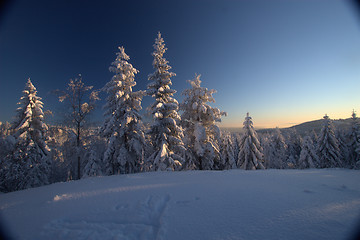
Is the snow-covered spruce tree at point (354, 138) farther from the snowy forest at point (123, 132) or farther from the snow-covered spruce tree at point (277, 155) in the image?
the snowy forest at point (123, 132)

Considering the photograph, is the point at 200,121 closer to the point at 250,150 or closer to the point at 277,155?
the point at 250,150

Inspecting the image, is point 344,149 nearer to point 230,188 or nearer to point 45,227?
point 230,188

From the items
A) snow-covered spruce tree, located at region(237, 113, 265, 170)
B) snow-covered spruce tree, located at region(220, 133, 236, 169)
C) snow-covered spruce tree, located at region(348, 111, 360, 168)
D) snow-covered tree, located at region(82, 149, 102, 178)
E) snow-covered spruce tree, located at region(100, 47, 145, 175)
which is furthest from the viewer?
snow-covered spruce tree, located at region(220, 133, 236, 169)

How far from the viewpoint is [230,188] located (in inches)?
158

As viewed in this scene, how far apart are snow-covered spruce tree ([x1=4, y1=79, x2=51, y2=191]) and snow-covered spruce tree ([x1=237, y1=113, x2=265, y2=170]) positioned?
2451cm

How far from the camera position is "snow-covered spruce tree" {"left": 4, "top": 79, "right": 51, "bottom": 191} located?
511 inches

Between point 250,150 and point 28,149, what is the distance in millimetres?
26554

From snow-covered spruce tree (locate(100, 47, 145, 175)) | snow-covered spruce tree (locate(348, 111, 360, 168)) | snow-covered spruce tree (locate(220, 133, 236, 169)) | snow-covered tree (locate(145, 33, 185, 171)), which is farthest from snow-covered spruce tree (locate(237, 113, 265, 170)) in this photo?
snow-covered spruce tree (locate(348, 111, 360, 168))

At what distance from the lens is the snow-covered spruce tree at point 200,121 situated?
1294cm

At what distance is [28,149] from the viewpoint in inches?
526

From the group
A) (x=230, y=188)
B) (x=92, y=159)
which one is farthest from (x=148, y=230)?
(x=92, y=159)

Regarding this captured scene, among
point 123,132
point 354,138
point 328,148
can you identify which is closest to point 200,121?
point 123,132

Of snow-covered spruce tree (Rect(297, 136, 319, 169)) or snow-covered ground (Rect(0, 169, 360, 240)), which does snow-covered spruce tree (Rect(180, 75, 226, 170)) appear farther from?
snow-covered spruce tree (Rect(297, 136, 319, 169))

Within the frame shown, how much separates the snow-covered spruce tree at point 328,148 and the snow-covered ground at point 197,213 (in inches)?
1014
